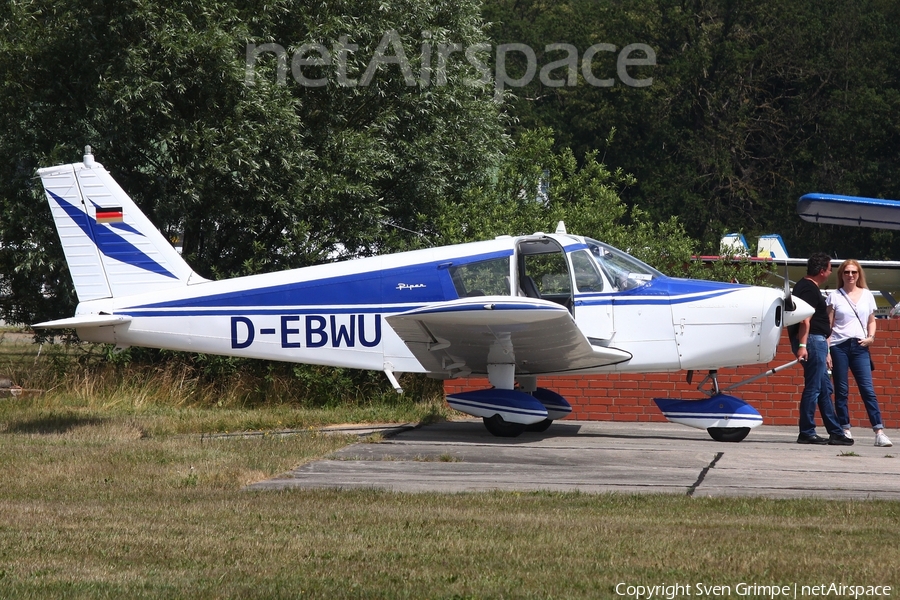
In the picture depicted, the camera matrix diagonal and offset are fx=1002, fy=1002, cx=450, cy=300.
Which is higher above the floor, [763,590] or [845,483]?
[763,590]

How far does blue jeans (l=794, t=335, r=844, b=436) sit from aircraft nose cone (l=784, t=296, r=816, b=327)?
0.30 metres

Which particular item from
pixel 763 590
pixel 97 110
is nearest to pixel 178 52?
pixel 97 110

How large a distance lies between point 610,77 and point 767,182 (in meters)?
7.98

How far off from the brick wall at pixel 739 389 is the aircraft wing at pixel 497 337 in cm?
223

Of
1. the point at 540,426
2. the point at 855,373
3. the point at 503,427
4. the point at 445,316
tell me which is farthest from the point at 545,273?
the point at 855,373

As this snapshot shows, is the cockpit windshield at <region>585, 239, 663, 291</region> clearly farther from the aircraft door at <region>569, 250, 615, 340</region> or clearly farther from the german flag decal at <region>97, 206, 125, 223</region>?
the german flag decal at <region>97, 206, 125, 223</region>

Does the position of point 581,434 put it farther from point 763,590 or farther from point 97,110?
point 97,110

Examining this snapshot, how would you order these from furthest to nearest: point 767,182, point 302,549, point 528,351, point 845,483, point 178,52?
point 767,182, point 178,52, point 528,351, point 845,483, point 302,549

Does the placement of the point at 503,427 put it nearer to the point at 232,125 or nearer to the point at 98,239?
the point at 98,239

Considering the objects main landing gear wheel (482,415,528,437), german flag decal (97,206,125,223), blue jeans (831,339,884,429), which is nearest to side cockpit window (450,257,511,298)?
main landing gear wheel (482,415,528,437)

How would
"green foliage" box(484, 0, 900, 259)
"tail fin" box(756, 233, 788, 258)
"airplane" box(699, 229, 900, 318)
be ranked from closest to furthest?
"airplane" box(699, 229, 900, 318) < "tail fin" box(756, 233, 788, 258) < "green foliage" box(484, 0, 900, 259)

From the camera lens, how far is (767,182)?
41.0m

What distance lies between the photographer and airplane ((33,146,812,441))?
32.3 feet

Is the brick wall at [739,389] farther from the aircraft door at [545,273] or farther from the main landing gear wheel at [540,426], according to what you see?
the aircraft door at [545,273]
